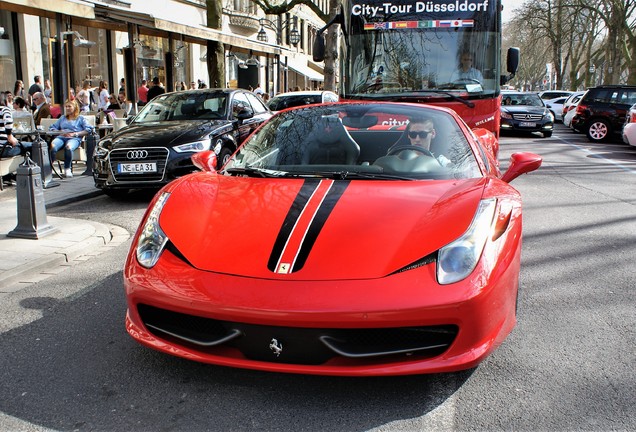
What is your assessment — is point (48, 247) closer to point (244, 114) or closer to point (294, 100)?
point (244, 114)

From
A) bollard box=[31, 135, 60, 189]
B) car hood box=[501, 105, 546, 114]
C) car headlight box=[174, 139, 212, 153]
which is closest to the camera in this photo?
car headlight box=[174, 139, 212, 153]

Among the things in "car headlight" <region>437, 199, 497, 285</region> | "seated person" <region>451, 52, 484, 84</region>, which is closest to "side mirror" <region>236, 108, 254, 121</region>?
"seated person" <region>451, 52, 484, 84</region>

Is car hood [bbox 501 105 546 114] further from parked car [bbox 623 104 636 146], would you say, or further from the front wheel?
parked car [bbox 623 104 636 146]

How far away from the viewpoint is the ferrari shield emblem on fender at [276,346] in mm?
2672

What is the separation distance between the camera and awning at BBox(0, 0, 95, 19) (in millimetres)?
11131

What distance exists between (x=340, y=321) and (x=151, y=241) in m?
1.21

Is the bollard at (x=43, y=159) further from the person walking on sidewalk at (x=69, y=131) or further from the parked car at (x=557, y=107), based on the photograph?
the parked car at (x=557, y=107)

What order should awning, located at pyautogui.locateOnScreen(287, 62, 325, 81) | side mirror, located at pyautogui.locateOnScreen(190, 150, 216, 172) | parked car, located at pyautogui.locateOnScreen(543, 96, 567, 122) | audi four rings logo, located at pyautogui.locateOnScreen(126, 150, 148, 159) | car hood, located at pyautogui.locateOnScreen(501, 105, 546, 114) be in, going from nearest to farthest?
side mirror, located at pyautogui.locateOnScreen(190, 150, 216, 172) → audi four rings logo, located at pyautogui.locateOnScreen(126, 150, 148, 159) → car hood, located at pyautogui.locateOnScreen(501, 105, 546, 114) → parked car, located at pyautogui.locateOnScreen(543, 96, 567, 122) → awning, located at pyautogui.locateOnScreen(287, 62, 325, 81)

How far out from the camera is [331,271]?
2.79m

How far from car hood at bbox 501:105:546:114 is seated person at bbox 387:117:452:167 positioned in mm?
17009

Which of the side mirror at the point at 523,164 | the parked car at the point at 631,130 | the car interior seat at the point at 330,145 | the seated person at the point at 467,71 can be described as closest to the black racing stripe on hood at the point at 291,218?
the car interior seat at the point at 330,145

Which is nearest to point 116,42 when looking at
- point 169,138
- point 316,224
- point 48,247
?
point 169,138

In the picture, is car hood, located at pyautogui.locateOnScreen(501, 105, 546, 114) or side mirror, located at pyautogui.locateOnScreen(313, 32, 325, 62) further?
car hood, located at pyautogui.locateOnScreen(501, 105, 546, 114)

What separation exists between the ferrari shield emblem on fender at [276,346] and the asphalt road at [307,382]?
0.30 metres
